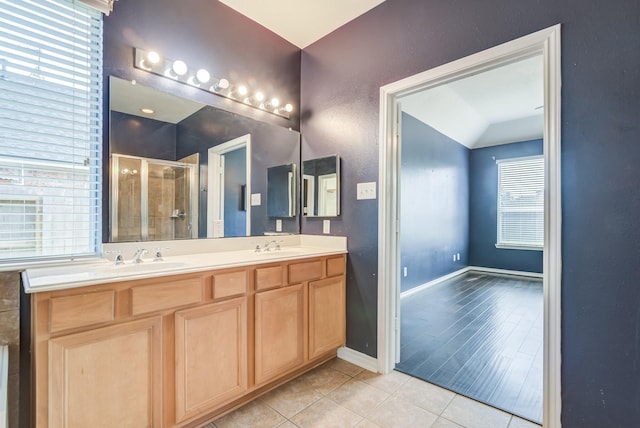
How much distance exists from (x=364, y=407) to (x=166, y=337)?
1.19 metres

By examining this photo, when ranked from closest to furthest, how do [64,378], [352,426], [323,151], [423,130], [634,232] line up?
[64,378]
[634,232]
[352,426]
[323,151]
[423,130]

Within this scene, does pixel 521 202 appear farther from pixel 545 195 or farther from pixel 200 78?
pixel 200 78

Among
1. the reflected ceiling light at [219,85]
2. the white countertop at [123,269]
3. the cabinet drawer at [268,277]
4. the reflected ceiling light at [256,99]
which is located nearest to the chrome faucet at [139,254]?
the white countertop at [123,269]

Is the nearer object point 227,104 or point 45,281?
point 45,281

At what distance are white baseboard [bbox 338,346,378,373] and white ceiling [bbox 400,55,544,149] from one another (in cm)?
268

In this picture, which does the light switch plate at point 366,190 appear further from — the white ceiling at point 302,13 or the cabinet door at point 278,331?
the white ceiling at point 302,13

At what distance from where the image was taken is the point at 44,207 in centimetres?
151

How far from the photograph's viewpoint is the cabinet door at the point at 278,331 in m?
1.75

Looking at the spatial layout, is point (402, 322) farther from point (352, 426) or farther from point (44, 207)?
point (44, 207)

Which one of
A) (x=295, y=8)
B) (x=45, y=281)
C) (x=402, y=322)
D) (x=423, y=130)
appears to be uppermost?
(x=295, y=8)

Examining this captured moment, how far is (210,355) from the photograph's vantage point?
1529 mm

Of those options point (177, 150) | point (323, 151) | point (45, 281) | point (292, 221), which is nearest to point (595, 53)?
point (323, 151)

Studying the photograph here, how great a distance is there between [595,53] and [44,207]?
2.83m

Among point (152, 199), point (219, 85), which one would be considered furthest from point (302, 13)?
point (152, 199)
